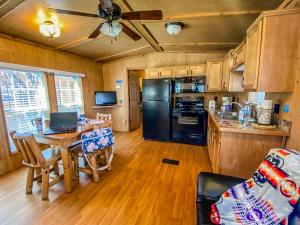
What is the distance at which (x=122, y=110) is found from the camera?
5180 millimetres

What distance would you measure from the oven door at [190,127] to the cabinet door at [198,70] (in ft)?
3.33

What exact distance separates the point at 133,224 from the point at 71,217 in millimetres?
718

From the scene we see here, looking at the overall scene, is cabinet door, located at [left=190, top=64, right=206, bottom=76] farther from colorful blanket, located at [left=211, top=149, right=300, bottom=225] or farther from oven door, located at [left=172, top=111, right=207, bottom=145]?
colorful blanket, located at [left=211, top=149, right=300, bottom=225]

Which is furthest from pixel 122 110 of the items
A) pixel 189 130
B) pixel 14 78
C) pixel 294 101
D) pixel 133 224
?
pixel 294 101

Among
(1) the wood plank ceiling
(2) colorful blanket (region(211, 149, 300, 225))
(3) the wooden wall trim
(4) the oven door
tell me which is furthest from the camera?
(4) the oven door

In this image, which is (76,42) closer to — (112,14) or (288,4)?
(112,14)

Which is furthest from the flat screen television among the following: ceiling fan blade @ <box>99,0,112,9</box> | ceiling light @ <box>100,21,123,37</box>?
ceiling fan blade @ <box>99,0,112,9</box>

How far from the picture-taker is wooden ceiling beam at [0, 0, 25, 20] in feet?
6.02

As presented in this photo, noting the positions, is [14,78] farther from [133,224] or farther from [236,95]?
[236,95]

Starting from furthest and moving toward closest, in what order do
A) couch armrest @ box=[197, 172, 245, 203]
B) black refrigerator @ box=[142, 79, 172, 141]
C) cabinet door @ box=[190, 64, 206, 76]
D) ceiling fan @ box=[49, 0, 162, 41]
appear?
black refrigerator @ box=[142, 79, 172, 141]
cabinet door @ box=[190, 64, 206, 76]
ceiling fan @ box=[49, 0, 162, 41]
couch armrest @ box=[197, 172, 245, 203]

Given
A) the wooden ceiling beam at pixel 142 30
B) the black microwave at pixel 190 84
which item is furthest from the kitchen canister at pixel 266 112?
the wooden ceiling beam at pixel 142 30

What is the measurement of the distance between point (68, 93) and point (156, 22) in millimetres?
2909

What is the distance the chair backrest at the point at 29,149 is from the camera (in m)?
1.83

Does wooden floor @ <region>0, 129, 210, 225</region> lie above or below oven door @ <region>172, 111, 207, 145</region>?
below
